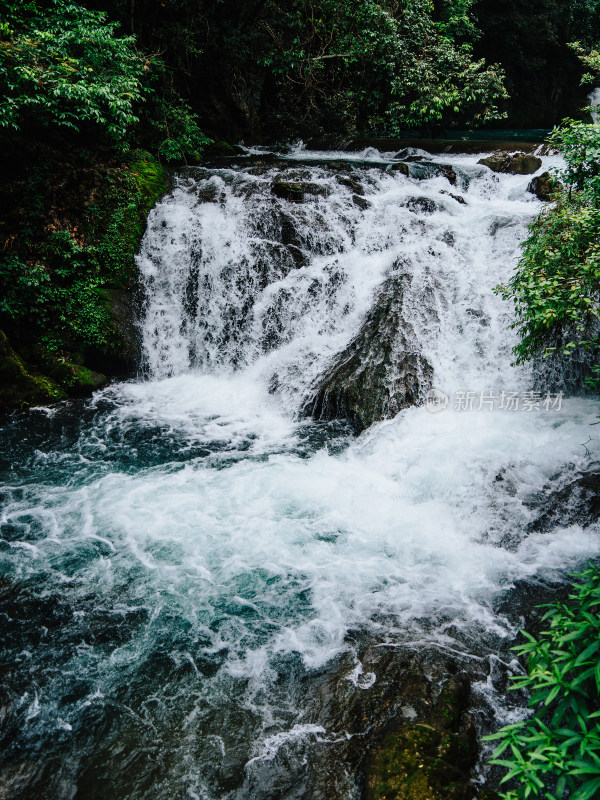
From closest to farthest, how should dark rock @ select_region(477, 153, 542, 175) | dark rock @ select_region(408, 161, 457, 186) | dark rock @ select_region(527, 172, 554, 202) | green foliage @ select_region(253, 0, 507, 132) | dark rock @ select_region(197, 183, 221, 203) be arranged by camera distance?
dark rock @ select_region(197, 183, 221, 203) < dark rock @ select_region(527, 172, 554, 202) < dark rock @ select_region(408, 161, 457, 186) < dark rock @ select_region(477, 153, 542, 175) < green foliage @ select_region(253, 0, 507, 132)

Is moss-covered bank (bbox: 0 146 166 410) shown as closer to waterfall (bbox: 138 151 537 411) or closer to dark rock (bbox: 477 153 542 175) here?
waterfall (bbox: 138 151 537 411)

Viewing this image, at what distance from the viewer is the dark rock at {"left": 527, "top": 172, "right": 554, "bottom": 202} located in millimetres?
10841

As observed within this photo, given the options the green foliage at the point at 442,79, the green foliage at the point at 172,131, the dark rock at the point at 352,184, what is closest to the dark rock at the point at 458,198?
the dark rock at the point at 352,184

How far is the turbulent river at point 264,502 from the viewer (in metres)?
3.47

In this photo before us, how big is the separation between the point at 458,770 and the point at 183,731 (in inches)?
74.1

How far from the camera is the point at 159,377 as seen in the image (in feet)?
31.8

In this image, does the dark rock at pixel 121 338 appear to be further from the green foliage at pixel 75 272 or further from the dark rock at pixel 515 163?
the dark rock at pixel 515 163

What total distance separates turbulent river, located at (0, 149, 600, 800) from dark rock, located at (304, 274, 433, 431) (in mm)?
240

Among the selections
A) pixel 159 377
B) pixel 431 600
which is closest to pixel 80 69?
pixel 159 377

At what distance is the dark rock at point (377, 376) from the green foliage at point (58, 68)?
20.3 ft

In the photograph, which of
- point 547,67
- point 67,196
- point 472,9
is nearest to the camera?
point 67,196

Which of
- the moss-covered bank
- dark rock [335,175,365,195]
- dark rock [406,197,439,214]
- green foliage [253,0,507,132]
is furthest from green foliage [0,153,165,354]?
green foliage [253,0,507,132]

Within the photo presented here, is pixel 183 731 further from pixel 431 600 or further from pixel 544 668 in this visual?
pixel 544 668

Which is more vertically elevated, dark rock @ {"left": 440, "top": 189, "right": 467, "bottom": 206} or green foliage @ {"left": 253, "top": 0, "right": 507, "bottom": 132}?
green foliage @ {"left": 253, "top": 0, "right": 507, "bottom": 132}
